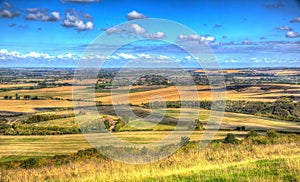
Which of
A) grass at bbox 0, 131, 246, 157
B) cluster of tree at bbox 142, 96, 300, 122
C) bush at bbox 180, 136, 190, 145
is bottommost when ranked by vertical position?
grass at bbox 0, 131, 246, 157

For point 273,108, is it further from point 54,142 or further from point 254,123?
point 54,142

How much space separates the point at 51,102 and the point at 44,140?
35.2 meters

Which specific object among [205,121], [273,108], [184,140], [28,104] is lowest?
[28,104]

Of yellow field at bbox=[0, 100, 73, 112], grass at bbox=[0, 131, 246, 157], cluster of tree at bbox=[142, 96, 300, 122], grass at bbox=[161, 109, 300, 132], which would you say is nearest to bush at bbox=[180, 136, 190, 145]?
grass at bbox=[0, 131, 246, 157]

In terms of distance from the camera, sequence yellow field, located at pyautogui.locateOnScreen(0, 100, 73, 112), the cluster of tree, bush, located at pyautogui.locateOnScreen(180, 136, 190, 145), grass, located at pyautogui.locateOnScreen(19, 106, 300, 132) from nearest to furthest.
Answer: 1. bush, located at pyautogui.locateOnScreen(180, 136, 190, 145)
2. grass, located at pyautogui.locateOnScreen(19, 106, 300, 132)
3. the cluster of tree
4. yellow field, located at pyautogui.locateOnScreen(0, 100, 73, 112)

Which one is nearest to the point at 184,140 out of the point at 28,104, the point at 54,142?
the point at 54,142

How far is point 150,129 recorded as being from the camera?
1566 inches

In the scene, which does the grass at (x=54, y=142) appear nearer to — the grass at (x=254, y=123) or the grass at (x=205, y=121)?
the grass at (x=205, y=121)

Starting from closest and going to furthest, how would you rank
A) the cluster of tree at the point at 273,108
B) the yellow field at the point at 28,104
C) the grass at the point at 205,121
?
the grass at the point at 205,121, the cluster of tree at the point at 273,108, the yellow field at the point at 28,104

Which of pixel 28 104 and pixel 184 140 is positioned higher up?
pixel 184 140

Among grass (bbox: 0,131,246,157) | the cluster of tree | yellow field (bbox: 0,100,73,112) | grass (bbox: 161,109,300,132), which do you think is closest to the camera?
grass (bbox: 0,131,246,157)

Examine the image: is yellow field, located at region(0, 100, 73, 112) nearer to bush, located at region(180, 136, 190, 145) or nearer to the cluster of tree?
the cluster of tree

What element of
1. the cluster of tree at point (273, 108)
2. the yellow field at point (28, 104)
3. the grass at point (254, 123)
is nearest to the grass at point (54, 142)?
the grass at point (254, 123)

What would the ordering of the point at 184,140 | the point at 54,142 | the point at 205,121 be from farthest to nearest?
1. the point at 54,142
2. the point at 205,121
3. the point at 184,140
